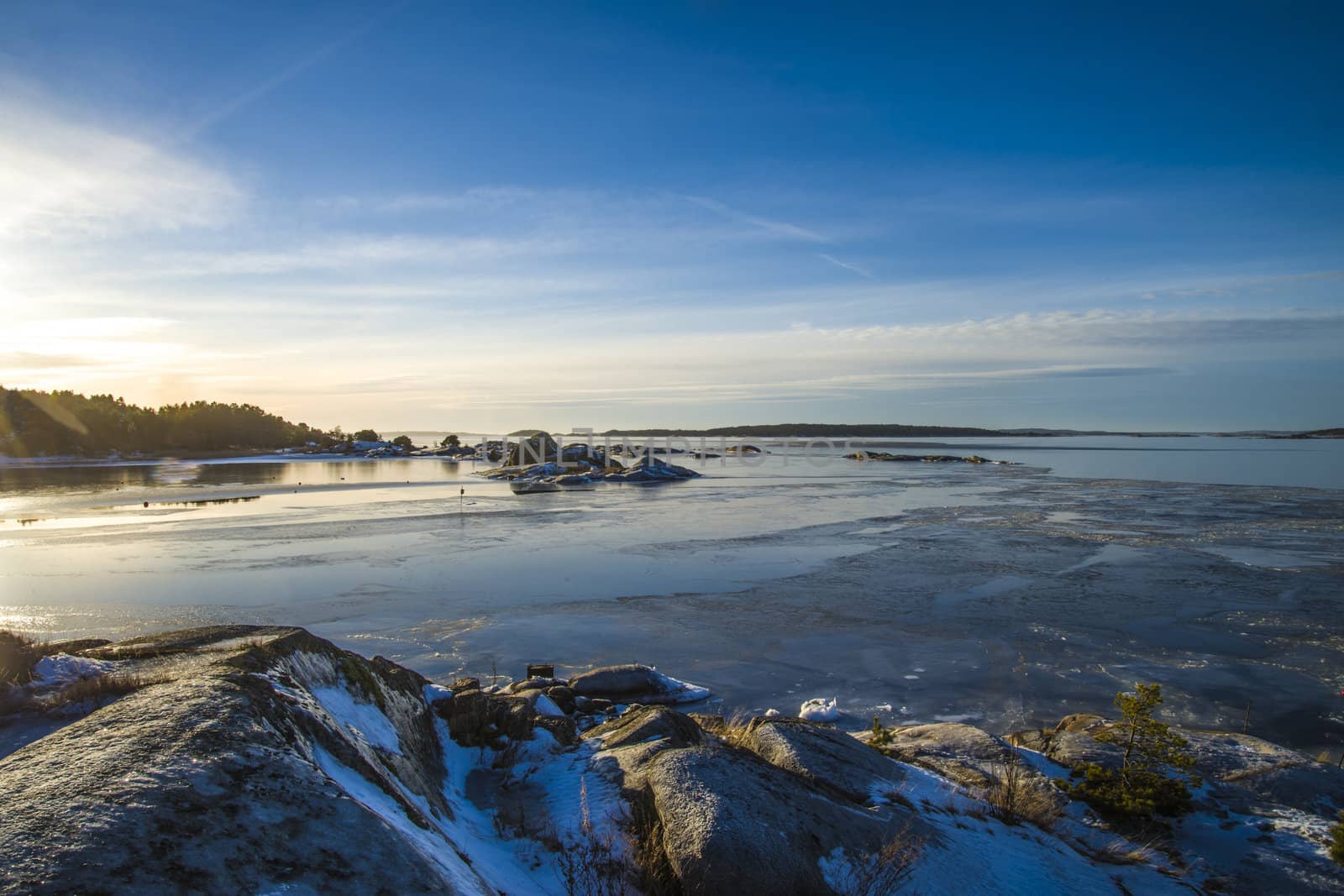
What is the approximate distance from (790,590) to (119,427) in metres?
81.8

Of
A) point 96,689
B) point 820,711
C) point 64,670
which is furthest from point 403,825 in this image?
point 820,711

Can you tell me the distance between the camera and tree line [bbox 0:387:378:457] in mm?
64312

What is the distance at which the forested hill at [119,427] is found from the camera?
6431 centimetres

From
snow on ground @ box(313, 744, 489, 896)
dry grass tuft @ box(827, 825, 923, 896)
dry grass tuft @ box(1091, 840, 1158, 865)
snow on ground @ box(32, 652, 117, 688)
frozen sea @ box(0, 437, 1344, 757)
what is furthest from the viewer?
frozen sea @ box(0, 437, 1344, 757)

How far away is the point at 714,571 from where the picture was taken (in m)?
17.2

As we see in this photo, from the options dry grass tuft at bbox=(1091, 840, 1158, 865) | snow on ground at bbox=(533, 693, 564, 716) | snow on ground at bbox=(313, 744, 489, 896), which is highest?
snow on ground at bbox=(313, 744, 489, 896)

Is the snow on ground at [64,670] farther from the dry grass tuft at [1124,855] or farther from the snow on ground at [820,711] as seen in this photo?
the dry grass tuft at [1124,855]

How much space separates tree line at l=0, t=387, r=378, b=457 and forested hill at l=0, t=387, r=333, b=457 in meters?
0.06

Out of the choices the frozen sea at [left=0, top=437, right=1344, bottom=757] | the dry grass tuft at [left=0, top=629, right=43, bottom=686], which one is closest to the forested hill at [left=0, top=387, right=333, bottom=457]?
the frozen sea at [left=0, top=437, right=1344, bottom=757]

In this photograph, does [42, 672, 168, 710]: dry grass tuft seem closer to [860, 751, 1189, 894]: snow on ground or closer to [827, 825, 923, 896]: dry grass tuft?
[827, 825, 923, 896]: dry grass tuft

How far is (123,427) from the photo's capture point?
71.6 metres

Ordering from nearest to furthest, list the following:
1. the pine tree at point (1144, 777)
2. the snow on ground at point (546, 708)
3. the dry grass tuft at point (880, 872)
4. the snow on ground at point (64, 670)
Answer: the dry grass tuft at point (880, 872) → the snow on ground at point (64, 670) → the pine tree at point (1144, 777) → the snow on ground at point (546, 708)

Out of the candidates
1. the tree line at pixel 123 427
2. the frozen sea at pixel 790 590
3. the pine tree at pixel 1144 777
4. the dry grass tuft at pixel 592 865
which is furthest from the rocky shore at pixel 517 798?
the tree line at pixel 123 427

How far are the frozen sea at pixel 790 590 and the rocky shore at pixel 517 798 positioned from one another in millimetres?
2722
